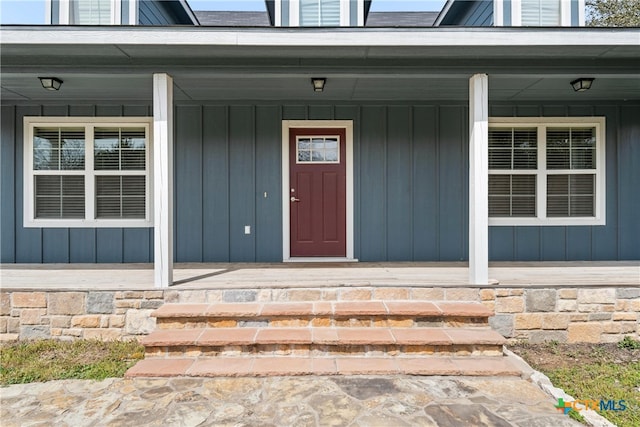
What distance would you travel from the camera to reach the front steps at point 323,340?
2639 mm

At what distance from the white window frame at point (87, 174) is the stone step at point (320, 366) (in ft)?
8.29

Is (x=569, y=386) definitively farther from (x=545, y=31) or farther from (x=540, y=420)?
(x=545, y=31)

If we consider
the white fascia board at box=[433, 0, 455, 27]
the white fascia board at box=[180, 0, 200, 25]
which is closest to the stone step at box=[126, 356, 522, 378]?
the white fascia board at box=[433, 0, 455, 27]

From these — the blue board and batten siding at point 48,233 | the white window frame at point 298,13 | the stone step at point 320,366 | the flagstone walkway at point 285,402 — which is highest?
the white window frame at point 298,13

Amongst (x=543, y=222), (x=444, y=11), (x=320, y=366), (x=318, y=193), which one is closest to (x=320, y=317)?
(x=320, y=366)

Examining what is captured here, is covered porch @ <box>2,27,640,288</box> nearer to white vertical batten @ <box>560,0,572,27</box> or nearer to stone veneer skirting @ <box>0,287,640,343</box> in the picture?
stone veneer skirting @ <box>0,287,640,343</box>

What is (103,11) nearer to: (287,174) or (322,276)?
(287,174)

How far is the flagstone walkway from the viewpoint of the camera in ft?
6.87

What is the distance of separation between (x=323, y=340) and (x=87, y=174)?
3.80m

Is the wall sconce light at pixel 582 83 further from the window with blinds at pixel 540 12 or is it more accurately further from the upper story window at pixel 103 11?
the upper story window at pixel 103 11

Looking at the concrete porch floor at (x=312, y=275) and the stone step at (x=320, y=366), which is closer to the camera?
the stone step at (x=320, y=366)

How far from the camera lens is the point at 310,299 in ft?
10.9

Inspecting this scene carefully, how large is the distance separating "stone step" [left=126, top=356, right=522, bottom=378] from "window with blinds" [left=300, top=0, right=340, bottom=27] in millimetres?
3925

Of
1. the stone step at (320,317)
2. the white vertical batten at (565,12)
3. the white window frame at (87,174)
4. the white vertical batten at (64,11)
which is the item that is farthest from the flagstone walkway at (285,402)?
the white vertical batten at (565,12)
